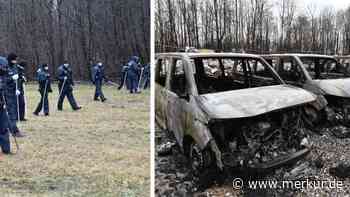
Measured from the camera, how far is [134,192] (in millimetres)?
2576

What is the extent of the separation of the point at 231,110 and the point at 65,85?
1274 millimetres

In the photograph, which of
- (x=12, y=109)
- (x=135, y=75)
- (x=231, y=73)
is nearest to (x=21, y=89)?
(x=12, y=109)

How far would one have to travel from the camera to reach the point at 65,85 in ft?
8.68

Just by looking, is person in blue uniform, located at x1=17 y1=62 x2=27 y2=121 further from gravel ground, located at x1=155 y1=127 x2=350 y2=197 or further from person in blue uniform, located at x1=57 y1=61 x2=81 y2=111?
gravel ground, located at x1=155 y1=127 x2=350 y2=197

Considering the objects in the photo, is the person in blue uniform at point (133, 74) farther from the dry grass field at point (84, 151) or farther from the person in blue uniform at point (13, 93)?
the person in blue uniform at point (13, 93)

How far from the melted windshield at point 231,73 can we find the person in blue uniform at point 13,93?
1.33 m

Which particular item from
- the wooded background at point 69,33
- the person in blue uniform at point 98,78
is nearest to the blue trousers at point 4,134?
the wooded background at point 69,33

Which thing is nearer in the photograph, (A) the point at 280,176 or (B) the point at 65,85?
(A) the point at 280,176

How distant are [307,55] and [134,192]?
154cm

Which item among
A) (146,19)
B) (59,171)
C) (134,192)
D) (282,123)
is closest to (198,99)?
(282,123)

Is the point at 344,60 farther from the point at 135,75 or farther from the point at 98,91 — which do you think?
the point at 98,91

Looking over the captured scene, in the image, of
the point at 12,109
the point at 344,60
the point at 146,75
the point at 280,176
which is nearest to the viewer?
the point at 280,176

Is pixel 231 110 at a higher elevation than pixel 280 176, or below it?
higher

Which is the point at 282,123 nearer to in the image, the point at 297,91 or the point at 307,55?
the point at 297,91
